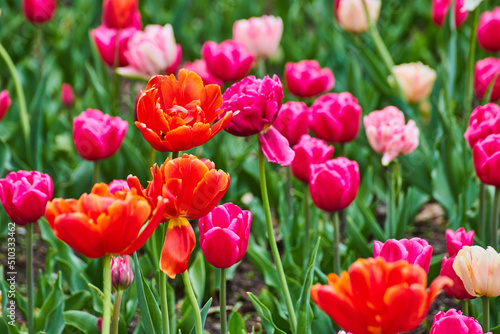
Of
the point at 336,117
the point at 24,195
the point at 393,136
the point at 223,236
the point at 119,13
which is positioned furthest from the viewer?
the point at 119,13

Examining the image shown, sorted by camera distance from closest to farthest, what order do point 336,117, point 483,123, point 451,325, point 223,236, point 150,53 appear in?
point 451,325, point 223,236, point 483,123, point 336,117, point 150,53

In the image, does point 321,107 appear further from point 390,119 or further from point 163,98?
point 163,98

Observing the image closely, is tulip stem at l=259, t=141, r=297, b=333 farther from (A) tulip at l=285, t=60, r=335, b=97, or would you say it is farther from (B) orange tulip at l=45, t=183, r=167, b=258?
(A) tulip at l=285, t=60, r=335, b=97

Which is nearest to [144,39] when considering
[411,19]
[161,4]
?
[161,4]

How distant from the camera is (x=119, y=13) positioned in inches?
89.7

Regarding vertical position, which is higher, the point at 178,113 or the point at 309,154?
the point at 178,113

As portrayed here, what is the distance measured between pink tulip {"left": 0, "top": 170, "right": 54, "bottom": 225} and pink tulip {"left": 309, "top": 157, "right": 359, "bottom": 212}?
1.63 ft

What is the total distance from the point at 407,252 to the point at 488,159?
0.41 meters

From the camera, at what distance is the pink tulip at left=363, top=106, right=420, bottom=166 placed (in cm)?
155

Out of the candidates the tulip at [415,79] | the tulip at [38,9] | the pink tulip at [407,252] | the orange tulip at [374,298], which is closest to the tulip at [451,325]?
the pink tulip at [407,252]

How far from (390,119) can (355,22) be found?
883 mm

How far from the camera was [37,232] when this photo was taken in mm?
2154

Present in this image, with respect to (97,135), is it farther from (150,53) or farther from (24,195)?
(150,53)

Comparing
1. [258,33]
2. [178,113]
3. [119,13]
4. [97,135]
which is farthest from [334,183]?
[119,13]
